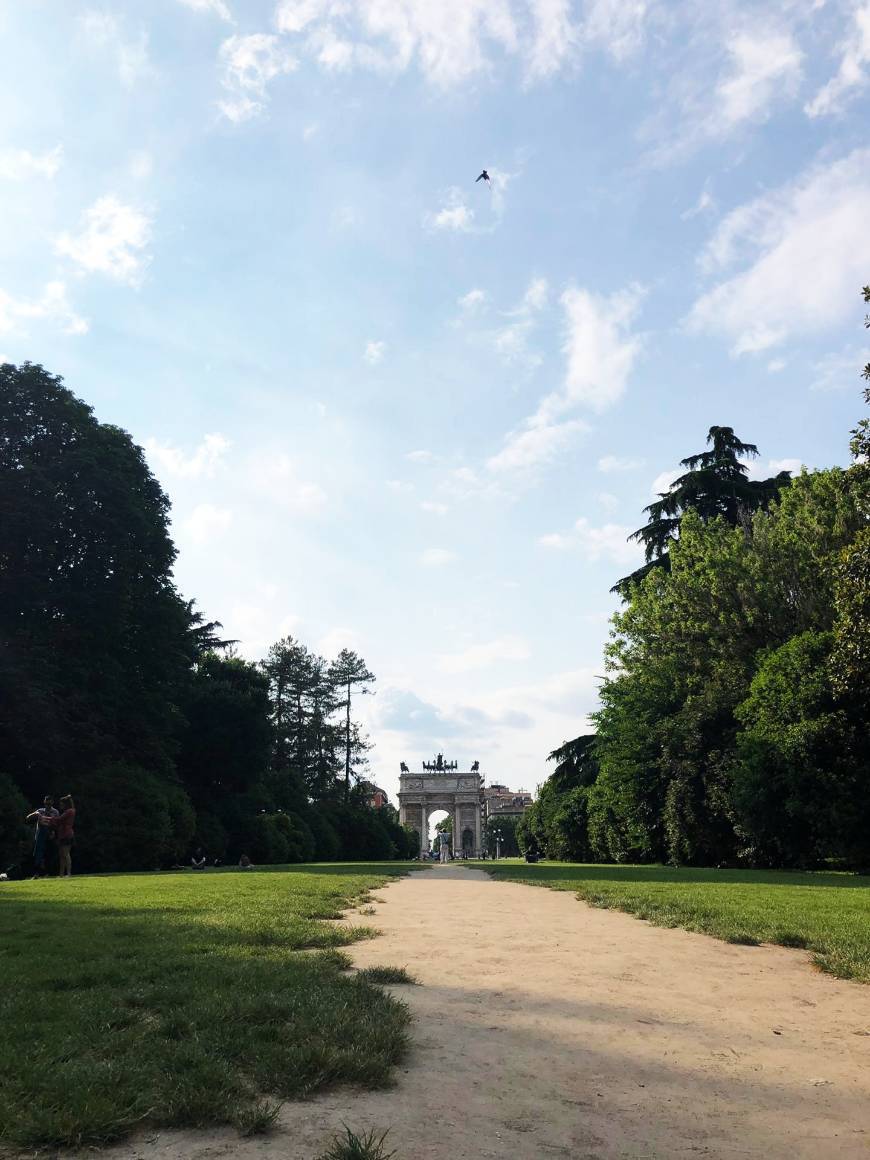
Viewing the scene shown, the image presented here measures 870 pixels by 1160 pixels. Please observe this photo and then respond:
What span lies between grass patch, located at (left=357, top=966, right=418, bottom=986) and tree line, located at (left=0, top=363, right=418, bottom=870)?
19687 mm

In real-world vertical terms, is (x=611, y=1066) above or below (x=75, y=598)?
below

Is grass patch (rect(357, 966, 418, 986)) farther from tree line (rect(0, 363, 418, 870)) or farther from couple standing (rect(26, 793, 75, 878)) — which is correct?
tree line (rect(0, 363, 418, 870))

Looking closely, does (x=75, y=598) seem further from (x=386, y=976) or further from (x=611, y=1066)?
(x=611, y=1066)

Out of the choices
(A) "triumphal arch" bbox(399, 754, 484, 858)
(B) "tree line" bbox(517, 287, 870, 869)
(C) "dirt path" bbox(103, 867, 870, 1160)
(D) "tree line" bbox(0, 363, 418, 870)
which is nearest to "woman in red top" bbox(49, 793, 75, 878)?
(D) "tree line" bbox(0, 363, 418, 870)

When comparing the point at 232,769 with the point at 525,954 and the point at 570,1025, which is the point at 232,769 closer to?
the point at 525,954

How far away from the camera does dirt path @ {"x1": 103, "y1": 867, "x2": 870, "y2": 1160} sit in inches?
125

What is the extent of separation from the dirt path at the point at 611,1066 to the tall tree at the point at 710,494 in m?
33.8

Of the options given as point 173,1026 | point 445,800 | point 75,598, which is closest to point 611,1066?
point 173,1026

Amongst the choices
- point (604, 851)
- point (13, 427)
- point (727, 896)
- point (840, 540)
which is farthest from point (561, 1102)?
point (604, 851)

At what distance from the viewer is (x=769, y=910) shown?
34.1 ft

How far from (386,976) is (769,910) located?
6.34 metres

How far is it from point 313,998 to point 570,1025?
5.14 feet

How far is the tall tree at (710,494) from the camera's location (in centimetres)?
3969

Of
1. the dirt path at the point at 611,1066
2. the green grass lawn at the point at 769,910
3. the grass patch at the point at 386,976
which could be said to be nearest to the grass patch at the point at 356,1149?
the dirt path at the point at 611,1066
